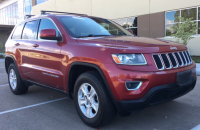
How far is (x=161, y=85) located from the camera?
2.90m

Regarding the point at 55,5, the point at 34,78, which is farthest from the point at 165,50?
the point at 55,5

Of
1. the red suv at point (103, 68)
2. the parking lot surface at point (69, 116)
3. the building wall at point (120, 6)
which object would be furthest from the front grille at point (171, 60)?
the building wall at point (120, 6)

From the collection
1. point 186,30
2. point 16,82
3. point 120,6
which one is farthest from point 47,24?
point 120,6

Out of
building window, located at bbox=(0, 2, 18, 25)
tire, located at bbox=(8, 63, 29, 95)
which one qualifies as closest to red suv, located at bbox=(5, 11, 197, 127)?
tire, located at bbox=(8, 63, 29, 95)

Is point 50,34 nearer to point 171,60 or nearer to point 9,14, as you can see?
point 171,60

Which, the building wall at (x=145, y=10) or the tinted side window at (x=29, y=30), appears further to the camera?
the building wall at (x=145, y=10)

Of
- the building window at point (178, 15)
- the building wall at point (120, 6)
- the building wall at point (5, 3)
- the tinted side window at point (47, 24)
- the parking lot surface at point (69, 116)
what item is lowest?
the parking lot surface at point (69, 116)

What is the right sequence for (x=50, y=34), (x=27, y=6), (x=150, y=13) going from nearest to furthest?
(x=50, y=34), (x=150, y=13), (x=27, y=6)

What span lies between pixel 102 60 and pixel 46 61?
1.53 metres

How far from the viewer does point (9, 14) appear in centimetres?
4384

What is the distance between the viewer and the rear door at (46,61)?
12.7 feet

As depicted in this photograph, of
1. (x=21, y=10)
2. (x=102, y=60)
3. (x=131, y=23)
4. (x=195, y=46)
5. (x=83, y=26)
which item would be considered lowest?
(x=102, y=60)

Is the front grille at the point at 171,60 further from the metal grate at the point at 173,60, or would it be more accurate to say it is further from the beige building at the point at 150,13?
the beige building at the point at 150,13

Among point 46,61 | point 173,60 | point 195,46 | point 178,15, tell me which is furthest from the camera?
point 178,15
